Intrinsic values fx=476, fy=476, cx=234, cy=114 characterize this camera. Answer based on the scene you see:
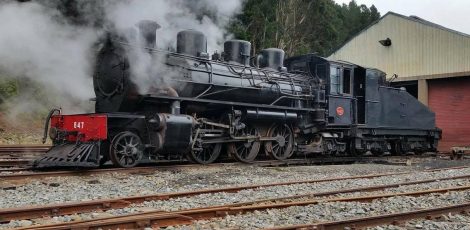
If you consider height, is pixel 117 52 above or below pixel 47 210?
above

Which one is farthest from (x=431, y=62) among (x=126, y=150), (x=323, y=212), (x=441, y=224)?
(x=323, y=212)

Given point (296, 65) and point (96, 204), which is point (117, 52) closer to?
point (96, 204)

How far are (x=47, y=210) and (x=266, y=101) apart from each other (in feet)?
26.3

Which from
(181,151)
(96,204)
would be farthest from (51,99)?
(96,204)

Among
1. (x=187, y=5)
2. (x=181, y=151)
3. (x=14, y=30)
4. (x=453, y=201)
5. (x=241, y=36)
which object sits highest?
(x=241, y=36)

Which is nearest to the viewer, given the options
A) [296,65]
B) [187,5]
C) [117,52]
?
[117,52]

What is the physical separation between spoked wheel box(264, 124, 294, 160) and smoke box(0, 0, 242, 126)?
10.7 ft

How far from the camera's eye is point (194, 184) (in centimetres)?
849

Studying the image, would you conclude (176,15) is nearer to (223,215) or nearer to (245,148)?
(245,148)

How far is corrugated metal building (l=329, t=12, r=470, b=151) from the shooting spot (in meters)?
22.8

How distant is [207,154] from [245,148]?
1109 mm

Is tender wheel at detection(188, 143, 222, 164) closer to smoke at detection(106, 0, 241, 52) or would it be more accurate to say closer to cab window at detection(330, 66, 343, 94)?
smoke at detection(106, 0, 241, 52)

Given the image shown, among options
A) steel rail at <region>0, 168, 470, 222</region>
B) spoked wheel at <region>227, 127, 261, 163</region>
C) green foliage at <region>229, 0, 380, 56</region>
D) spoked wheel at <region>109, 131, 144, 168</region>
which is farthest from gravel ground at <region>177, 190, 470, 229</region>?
green foliage at <region>229, 0, 380, 56</region>

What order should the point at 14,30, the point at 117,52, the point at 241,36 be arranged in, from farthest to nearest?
the point at 241,36 < the point at 117,52 < the point at 14,30
